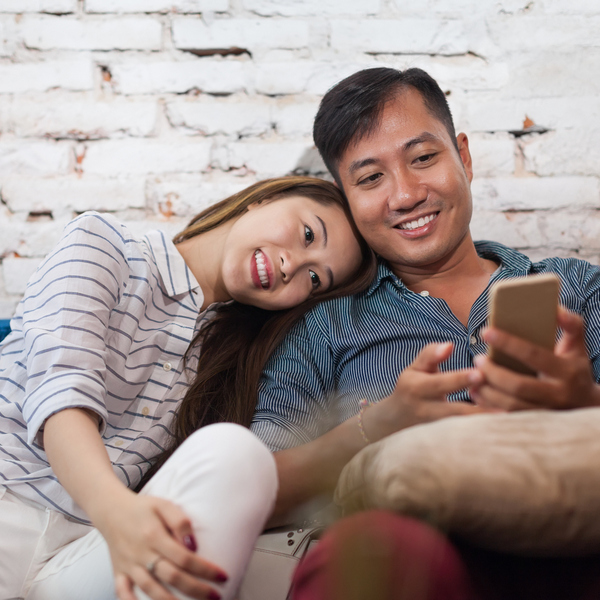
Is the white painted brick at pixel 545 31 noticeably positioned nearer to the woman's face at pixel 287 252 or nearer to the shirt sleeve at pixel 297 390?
the woman's face at pixel 287 252

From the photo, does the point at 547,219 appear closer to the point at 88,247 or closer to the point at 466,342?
the point at 466,342

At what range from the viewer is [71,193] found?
1362 mm

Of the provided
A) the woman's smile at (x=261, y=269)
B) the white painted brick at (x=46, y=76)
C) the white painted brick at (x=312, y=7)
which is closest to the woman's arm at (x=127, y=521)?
the woman's smile at (x=261, y=269)

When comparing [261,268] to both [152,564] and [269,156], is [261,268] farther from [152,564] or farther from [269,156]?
[152,564]

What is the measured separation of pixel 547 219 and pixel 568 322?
853mm

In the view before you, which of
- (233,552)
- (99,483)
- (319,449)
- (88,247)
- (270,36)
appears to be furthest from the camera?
(270,36)

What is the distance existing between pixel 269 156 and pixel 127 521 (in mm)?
954

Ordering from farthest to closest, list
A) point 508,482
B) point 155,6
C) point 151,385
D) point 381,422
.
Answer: point 155,6 < point 151,385 < point 381,422 < point 508,482

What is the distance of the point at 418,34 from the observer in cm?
134

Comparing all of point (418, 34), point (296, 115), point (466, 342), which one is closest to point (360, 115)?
point (296, 115)

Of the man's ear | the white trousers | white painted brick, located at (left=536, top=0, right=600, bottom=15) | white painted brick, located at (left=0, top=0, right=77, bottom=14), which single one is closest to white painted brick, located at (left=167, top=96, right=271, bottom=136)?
white painted brick, located at (left=0, top=0, right=77, bottom=14)

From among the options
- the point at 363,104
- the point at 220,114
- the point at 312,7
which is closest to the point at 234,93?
the point at 220,114

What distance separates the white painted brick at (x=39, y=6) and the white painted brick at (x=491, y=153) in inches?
39.4

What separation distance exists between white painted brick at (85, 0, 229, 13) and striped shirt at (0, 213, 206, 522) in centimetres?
57
